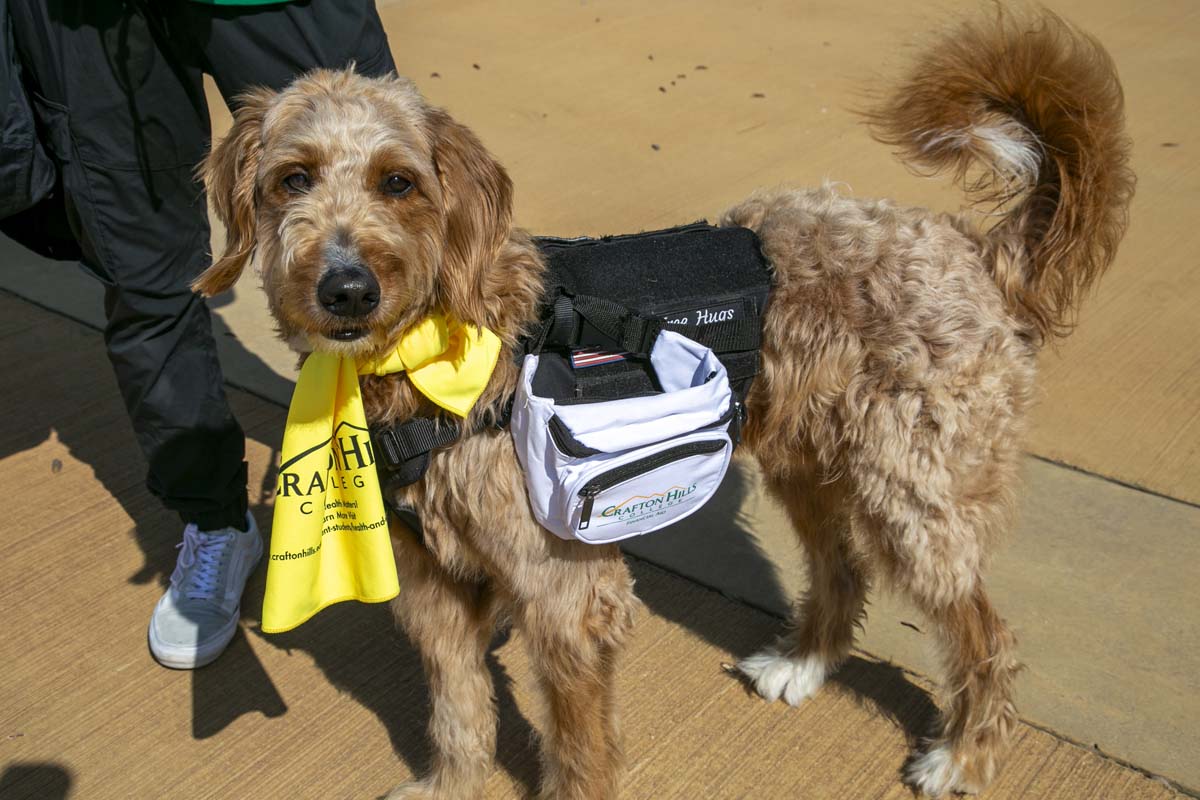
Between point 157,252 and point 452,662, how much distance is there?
164cm

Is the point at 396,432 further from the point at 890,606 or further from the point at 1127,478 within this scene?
the point at 1127,478

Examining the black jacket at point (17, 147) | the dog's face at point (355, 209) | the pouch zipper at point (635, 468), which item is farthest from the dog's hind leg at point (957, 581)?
the black jacket at point (17, 147)

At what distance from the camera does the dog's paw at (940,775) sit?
10.2 feet

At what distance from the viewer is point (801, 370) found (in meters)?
2.91

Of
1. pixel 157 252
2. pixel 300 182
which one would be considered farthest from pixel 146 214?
pixel 300 182

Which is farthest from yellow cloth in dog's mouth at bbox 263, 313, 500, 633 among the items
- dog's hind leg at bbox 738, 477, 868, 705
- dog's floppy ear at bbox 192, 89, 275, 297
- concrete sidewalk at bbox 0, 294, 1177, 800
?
dog's hind leg at bbox 738, 477, 868, 705

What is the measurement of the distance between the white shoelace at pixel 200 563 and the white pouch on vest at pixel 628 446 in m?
1.78

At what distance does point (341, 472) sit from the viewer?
2.78 metres

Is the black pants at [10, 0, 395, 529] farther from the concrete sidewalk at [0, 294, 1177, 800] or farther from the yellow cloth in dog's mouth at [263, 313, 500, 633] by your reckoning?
the yellow cloth in dog's mouth at [263, 313, 500, 633]

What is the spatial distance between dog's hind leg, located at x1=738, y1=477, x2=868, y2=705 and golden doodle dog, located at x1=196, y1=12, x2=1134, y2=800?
21cm

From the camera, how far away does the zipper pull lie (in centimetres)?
258

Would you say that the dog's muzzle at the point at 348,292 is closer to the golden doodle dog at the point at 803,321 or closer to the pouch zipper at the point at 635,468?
the golden doodle dog at the point at 803,321

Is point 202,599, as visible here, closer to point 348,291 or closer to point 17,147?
point 17,147

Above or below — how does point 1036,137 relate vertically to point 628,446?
above
